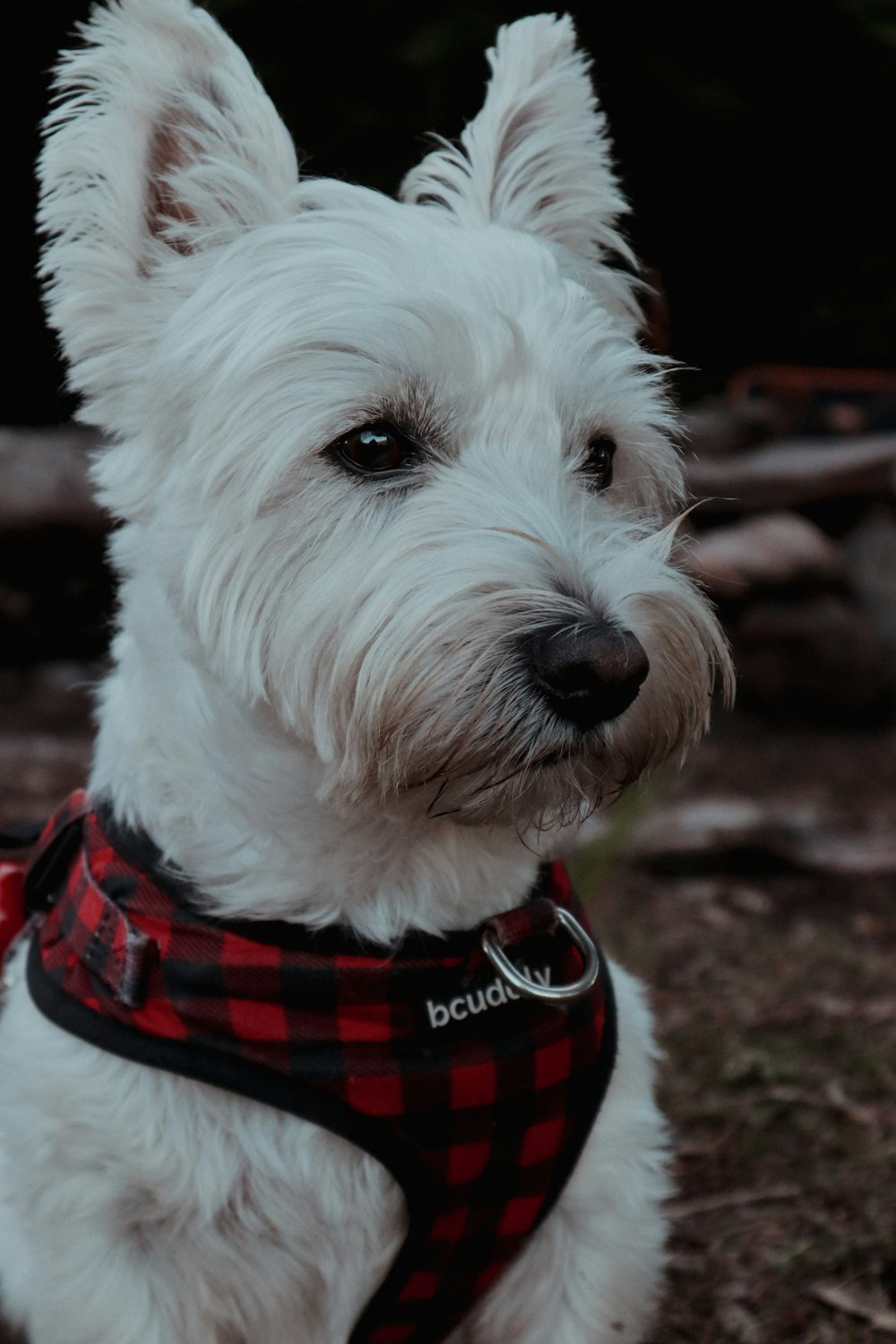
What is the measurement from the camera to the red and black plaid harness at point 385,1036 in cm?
200

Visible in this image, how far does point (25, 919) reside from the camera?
2533mm

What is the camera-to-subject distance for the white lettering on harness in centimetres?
206

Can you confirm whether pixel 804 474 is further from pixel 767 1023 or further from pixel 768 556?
pixel 767 1023

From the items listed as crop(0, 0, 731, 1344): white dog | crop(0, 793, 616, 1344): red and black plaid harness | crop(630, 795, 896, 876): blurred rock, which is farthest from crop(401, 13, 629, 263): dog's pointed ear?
crop(630, 795, 896, 876): blurred rock

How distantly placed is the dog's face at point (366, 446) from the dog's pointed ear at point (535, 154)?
0.8 inches

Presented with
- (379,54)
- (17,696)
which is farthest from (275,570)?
(17,696)

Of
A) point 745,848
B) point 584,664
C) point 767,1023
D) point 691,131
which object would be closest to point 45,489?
point 745,848

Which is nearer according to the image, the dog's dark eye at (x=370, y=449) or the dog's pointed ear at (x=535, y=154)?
the dog's dark eye at (x=370, y=449)

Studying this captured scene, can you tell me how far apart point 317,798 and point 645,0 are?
627cm

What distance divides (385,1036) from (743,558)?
543 centimetres

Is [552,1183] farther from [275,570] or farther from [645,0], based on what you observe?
[645,0]

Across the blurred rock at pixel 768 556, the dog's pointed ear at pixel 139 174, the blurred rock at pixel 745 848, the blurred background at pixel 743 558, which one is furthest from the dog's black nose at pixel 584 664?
the blurred rock at pixel 768 556

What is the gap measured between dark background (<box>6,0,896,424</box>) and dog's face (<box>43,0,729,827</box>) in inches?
129

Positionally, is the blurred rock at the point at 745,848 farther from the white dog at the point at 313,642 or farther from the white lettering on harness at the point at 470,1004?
the white lettering on harness at the point at 470,1004
